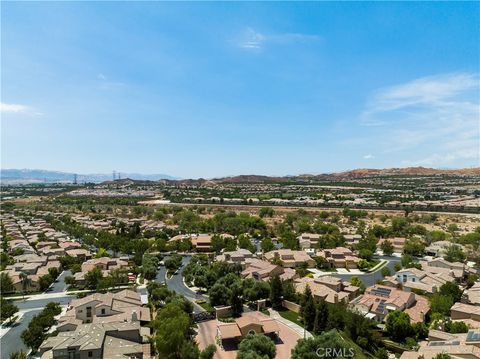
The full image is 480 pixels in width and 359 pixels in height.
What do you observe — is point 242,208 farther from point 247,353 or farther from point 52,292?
point 247,353

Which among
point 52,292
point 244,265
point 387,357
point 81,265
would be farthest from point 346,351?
point 81,265

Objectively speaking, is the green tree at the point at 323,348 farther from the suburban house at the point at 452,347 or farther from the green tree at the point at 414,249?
the green tree at the point at 414,249

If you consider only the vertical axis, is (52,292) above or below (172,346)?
below

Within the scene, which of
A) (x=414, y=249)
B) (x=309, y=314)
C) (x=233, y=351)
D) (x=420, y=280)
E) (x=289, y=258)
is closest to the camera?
(x=233, y=351)

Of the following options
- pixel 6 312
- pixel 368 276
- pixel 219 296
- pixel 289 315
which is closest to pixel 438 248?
pixel 368 276

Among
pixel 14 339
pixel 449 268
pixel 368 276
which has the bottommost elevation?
pixel 14 339

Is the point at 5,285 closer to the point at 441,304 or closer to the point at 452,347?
the point at 452,347
